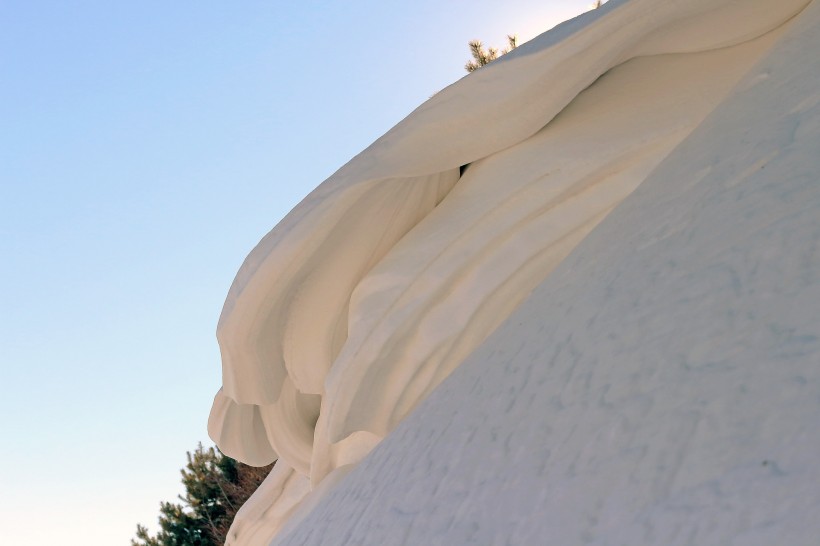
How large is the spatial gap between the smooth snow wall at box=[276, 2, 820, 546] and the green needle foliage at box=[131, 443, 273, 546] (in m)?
11.7

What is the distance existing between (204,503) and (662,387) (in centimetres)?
1294

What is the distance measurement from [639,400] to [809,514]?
33cm

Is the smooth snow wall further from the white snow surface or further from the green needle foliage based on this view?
the green needle foliage

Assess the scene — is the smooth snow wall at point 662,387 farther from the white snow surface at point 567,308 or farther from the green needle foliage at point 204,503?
the green needle foliage at point 204,503

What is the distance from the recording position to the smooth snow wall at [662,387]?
0.94 meters

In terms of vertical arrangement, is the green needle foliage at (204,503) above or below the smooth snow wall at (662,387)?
below

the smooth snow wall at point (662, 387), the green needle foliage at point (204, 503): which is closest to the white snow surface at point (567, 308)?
the smooth snow wall at point (662, 387)

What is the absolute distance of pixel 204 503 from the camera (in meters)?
13.4

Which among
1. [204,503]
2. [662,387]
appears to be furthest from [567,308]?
[204,503]

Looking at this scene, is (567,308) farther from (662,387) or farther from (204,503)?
(204,503)

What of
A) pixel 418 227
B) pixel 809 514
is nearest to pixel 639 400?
pixel 809 514

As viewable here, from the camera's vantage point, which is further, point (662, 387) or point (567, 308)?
point (567, 308)

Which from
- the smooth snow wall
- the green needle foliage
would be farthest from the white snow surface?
the green needle foliage

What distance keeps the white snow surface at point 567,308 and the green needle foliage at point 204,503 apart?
995cm
